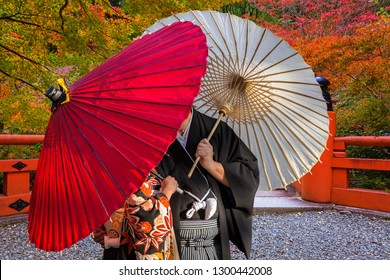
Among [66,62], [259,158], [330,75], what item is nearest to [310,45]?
[330,75]

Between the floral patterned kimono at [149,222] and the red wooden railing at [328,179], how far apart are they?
4.94 m

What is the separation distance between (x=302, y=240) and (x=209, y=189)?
379 centimetres

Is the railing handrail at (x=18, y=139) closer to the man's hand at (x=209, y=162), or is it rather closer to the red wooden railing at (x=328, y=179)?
the red wooden railing at (x=328, y=179)

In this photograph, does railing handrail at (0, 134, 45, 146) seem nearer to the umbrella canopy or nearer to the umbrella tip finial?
the umbrella canopy

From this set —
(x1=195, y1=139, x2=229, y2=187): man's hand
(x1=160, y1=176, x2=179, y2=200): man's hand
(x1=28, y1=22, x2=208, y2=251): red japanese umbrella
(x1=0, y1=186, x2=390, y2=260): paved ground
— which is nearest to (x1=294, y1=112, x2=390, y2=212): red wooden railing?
(x1=0, y1=186, x2=390, y2=260): paved ground

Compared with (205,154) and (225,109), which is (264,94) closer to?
(225,109)

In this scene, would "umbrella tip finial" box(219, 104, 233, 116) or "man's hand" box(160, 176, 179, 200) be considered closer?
"man's hand" box(160, 176, 179, 200)

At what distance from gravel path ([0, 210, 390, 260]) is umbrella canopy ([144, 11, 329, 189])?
2.61 meters

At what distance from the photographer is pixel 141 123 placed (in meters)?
1.44

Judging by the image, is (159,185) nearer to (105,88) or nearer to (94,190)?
(94,190)

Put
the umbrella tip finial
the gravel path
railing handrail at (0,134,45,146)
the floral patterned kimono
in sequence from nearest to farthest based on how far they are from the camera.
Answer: the floral patterned kimono → the umbrella tip finial → the gravel path → railing handrail at (0,134,45,146)

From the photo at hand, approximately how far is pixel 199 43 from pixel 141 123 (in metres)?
0.35

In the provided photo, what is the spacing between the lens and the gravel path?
15.4 feet

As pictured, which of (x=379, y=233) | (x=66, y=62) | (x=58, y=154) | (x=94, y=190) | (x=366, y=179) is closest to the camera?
(x=94, y=190)
